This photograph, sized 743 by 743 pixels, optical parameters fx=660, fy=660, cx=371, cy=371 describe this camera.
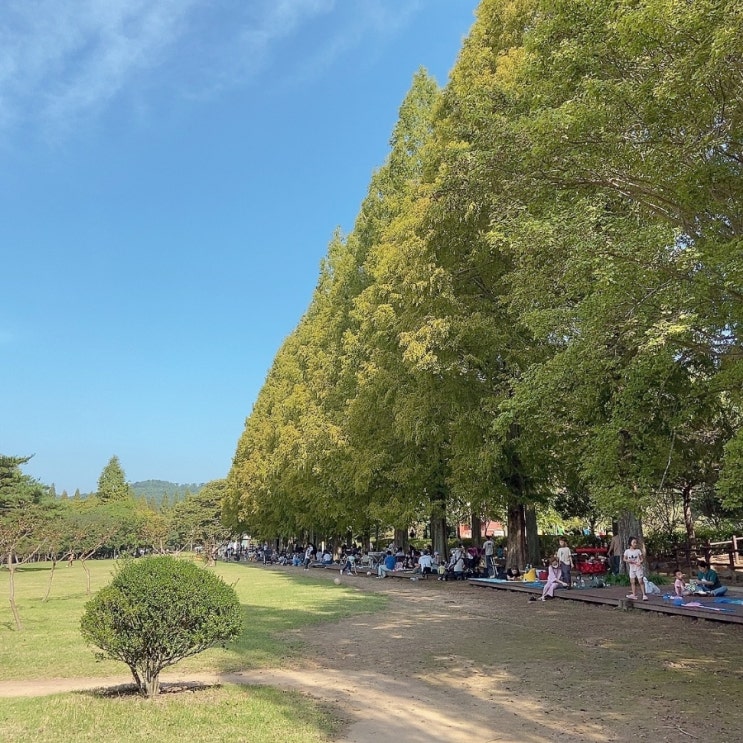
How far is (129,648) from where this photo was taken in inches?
261

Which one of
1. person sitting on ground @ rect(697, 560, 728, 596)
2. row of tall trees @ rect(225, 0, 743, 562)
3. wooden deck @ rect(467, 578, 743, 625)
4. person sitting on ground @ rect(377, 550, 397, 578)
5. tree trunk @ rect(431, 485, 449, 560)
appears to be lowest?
person sitting on ground @ rect(377, 550, 397, 578)

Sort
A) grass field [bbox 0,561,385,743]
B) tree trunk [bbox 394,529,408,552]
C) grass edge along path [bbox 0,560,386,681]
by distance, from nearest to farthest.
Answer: grass field [bbox 0,561,385,743]
grass edge along path [bbox 0,560,386,681]
tree trunk [bbox 394,529,408,552]

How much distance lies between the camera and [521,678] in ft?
24.6

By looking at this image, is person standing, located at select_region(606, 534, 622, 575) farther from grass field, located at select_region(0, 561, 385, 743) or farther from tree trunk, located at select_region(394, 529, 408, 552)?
tree trunk, located at select_region(394, 529, 408, 552)

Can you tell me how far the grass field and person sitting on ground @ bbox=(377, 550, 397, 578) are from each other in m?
11.2

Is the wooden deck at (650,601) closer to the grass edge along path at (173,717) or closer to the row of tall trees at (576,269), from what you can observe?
the row of tall trees at (576,269)

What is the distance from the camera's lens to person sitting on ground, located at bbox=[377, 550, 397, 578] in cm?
2673

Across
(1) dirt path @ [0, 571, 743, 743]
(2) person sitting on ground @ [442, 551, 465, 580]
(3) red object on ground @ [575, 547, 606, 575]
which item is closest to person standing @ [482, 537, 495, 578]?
(2) person sitting on ground @ [442, 551, 465, 580]

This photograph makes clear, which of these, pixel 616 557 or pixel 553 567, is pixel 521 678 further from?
pixel 616 557

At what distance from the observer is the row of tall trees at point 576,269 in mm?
7383

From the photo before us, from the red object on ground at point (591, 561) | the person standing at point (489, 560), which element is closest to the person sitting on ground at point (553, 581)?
the red object on ground at point (591, 561)

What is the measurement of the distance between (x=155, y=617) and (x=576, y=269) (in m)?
6.18

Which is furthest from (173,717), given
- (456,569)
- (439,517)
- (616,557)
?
(439,517)

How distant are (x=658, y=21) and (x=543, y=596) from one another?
12.6 metres
